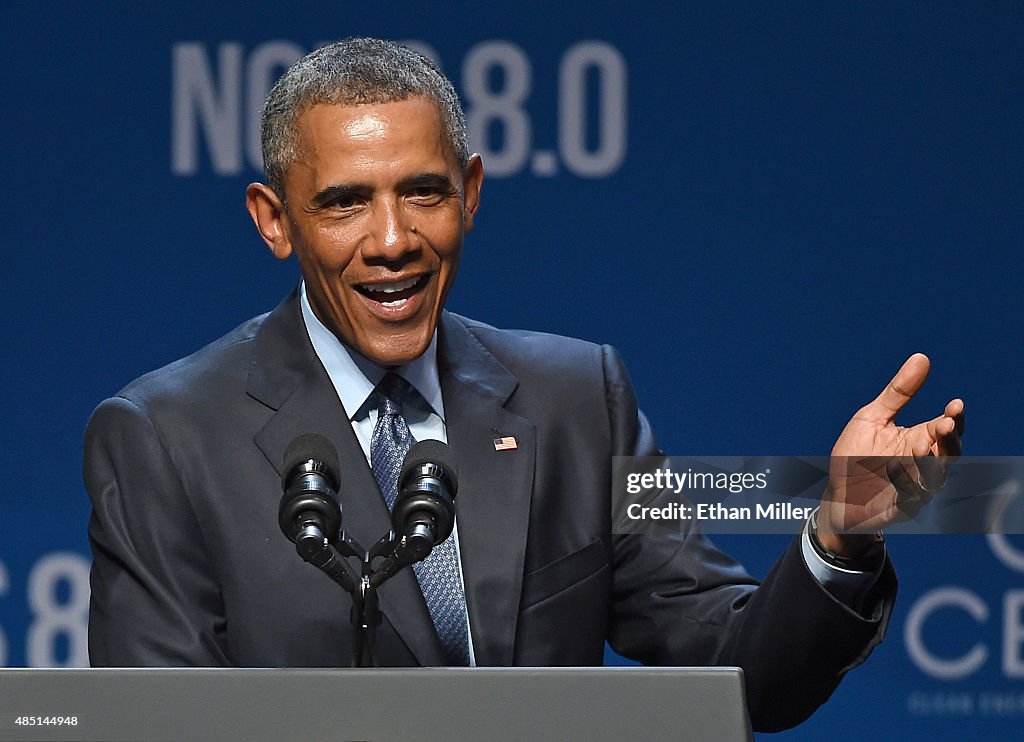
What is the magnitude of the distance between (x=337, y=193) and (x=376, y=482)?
359 millimetres

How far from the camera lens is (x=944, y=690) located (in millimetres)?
2975

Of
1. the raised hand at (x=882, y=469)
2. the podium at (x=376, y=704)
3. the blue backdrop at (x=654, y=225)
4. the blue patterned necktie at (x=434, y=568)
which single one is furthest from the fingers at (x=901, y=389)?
the blue backdrop at (x=654, y=225)

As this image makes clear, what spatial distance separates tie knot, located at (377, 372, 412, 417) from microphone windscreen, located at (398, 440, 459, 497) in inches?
25.2

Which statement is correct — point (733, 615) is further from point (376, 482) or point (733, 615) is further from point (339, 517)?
point (339, 517)

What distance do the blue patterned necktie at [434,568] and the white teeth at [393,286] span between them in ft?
0.54

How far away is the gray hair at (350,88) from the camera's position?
193 cm

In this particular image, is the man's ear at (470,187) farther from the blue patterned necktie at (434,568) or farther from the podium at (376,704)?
the podium at (376,704)

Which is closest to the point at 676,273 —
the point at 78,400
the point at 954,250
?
the point at 954,250

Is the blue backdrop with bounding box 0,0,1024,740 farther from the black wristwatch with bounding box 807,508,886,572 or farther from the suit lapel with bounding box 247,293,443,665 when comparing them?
the black wristwatch with bounding box 807,508,886,572

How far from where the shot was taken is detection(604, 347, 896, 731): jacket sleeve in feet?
5.87

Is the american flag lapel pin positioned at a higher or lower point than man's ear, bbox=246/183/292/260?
lower

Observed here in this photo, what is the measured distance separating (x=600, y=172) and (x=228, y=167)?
2.31 feet

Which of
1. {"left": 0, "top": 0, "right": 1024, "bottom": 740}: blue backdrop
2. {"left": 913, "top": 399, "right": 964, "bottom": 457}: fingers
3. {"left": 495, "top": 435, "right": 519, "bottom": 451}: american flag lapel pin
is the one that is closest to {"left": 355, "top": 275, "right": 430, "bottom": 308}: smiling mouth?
{"left": 495, "top": 435, "right": 519, "bottom": 451}: american flag lapel pin

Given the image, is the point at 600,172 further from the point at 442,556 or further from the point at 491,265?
the point at 442,556
